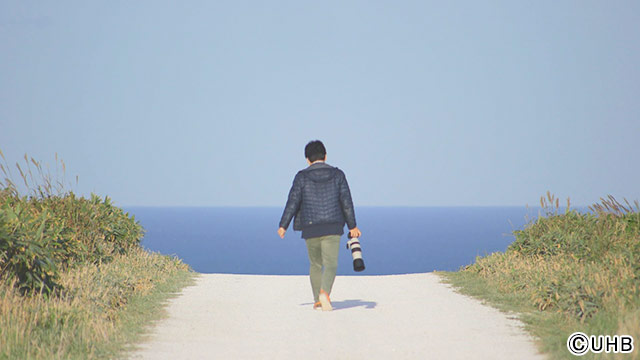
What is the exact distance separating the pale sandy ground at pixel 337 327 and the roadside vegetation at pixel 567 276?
47cm

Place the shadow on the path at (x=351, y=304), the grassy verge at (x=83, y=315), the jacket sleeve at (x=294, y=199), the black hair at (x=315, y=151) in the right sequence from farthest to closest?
the shadow on the path at (x=351, y=304)
the black hair at (x=315, y=151)
the jacket sleeve at (x=294, y=199)
the grassy verge at (x=83, y=315)

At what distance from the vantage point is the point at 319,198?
9.52 meters

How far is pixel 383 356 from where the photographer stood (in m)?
6.95

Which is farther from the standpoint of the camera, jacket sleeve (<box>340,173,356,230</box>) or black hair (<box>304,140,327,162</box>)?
black hair (<box>304,140,327,162</box>)

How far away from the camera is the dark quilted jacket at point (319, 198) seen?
31.0ft

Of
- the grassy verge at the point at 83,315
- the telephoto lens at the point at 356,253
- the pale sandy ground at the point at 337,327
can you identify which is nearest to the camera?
the grassy verge at the point at 83,315

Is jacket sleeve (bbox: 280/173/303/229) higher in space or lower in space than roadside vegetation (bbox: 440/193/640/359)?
higher

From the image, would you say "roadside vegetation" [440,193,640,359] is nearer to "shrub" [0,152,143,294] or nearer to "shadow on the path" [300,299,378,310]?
"shadow on the path" [300,299,378,310]

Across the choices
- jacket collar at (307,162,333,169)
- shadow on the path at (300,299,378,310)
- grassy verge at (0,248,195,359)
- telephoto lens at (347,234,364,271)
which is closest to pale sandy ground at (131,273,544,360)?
shadow on the path at (300,299,378,310)

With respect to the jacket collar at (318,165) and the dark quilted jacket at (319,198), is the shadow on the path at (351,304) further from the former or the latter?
the jacket collar at (318,165)

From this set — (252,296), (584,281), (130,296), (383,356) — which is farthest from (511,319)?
(130,296)

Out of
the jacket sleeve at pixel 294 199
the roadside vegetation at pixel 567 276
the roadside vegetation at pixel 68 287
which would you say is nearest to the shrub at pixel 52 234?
the roadside vegetation at pixel 68 287

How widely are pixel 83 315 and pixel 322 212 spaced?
3517mm

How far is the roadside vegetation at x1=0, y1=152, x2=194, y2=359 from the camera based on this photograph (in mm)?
7047
